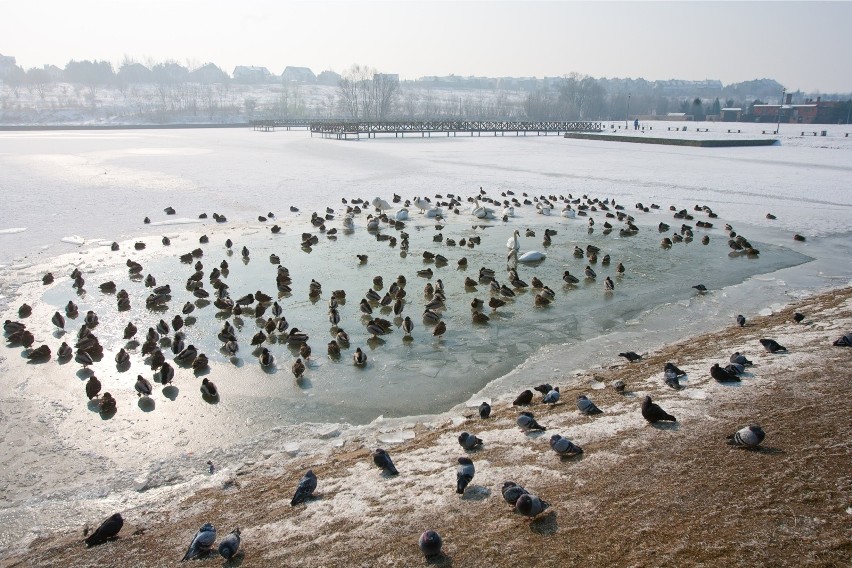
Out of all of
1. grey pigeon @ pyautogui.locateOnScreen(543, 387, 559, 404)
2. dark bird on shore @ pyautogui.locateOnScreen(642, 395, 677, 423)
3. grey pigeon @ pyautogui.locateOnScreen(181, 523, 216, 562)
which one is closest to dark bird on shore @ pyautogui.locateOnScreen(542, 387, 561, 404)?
grey pigeon @ pyautogui.locateOnScreen(543, 387, 559, 404)

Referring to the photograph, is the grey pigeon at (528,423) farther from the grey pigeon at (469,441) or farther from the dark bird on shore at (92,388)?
the dark bird on shore at (92,388)

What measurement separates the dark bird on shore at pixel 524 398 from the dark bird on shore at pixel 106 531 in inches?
167

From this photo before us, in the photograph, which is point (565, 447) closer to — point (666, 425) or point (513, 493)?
point (513, 493)

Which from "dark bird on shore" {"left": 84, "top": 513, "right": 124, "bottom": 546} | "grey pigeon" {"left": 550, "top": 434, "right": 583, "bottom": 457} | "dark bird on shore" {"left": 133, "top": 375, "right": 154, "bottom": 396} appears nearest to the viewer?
"dark bird on shore" {"left": 84, "top": 513, "right": 124, "bottom": 546}

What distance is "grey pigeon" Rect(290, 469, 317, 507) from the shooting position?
512cm

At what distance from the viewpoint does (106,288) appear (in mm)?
11461

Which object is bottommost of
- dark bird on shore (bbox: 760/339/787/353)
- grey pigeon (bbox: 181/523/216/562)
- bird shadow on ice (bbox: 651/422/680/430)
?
grey pigeon (bbox: 181/523/216/562)

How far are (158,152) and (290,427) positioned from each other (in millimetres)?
42070

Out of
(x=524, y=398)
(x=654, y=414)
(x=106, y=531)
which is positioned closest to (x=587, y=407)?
(x=654, y=414)

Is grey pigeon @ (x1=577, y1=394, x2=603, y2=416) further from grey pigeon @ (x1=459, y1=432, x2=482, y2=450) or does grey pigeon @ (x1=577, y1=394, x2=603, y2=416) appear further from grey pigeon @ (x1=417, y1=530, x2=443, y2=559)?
grey pigeon @ (x1=417, y1=530, x2=443, y2=559)

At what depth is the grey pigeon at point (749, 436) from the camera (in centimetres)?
507

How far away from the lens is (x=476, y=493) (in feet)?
16.5

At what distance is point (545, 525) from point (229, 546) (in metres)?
2.36

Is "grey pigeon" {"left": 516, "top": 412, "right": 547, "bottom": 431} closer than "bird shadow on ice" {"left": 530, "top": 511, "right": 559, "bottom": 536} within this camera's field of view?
No
